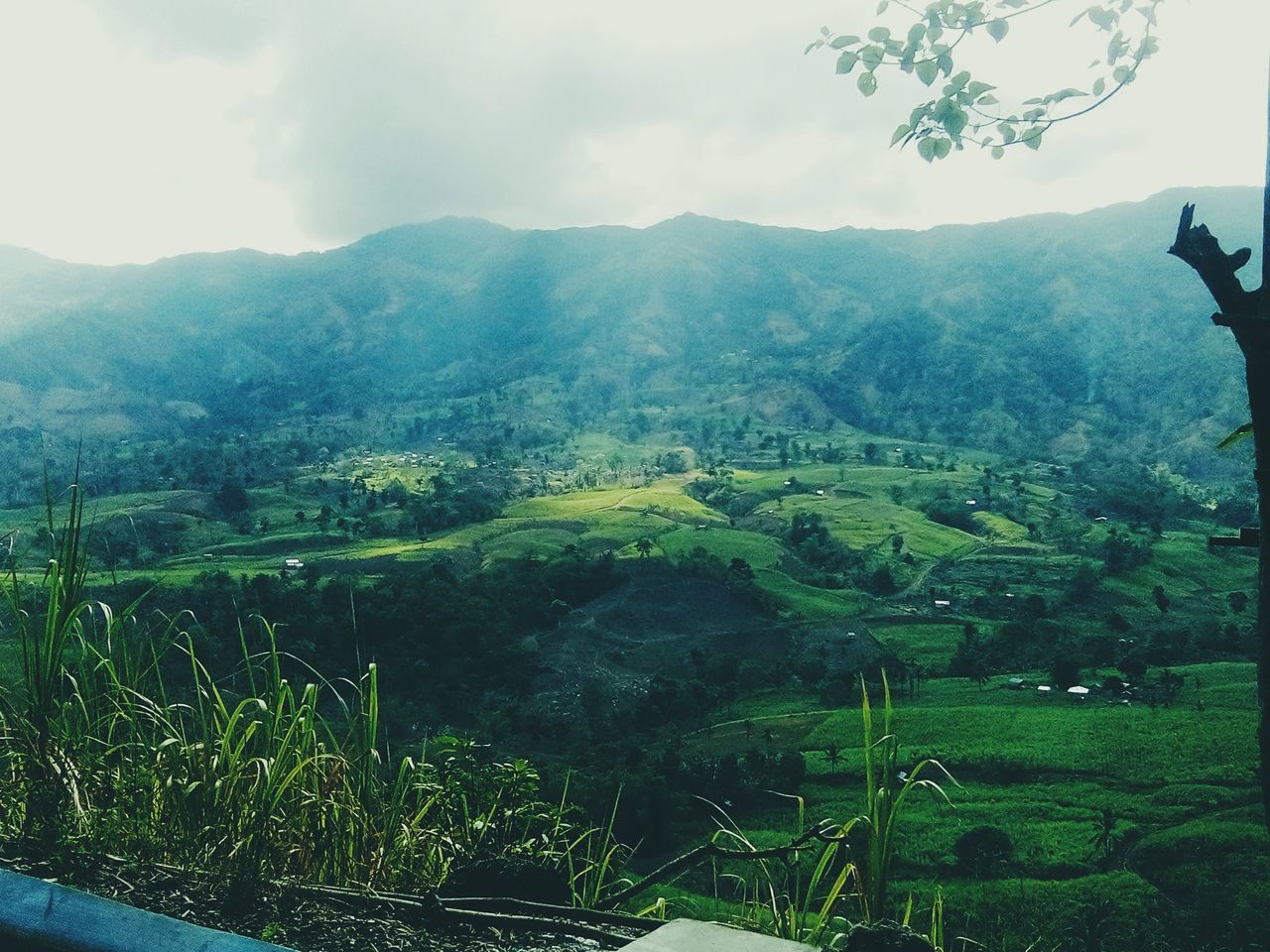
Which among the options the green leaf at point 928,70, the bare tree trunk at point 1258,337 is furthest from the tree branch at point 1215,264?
the green leaf at point 928,70

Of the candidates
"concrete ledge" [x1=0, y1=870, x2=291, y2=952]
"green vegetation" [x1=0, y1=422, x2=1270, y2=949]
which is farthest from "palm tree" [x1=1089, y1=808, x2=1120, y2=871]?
"concrete ledge" [x1=0, y1=870, x2=291, y2=952]

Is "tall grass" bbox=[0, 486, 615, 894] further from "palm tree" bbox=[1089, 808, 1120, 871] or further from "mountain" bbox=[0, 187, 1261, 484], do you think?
"mountain" bbox=[0, 187, 1261, 484]

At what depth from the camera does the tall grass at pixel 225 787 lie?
214 cm

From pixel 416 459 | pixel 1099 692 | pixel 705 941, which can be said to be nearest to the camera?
pixel 705 941

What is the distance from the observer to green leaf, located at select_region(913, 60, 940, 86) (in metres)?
1.91

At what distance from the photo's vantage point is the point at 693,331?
156m

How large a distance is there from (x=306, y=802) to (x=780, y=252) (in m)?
192

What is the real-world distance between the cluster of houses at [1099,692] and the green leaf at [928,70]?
40.3m

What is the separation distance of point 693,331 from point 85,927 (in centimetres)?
15711

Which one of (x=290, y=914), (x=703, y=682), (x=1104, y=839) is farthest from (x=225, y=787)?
(x=703, y=682)

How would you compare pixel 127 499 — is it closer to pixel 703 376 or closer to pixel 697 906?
pixel 697 906

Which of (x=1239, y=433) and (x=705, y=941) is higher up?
(x=1239, y=433)

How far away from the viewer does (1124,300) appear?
5236 inches

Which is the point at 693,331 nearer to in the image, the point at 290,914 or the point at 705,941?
the point at 290,914
